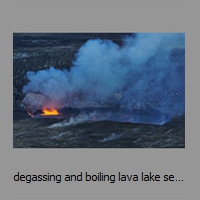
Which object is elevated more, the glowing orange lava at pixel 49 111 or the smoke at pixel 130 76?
the smoke at pixel 130 76

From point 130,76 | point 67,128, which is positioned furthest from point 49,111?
point 130,76

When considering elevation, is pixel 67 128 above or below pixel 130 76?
below

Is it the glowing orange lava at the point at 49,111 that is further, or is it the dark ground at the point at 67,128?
the glowing orange lava at the point at 49,111

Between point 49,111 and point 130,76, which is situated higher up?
point 130,76

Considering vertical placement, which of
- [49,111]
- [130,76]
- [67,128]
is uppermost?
[130,76]

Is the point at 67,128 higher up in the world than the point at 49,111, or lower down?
lower down

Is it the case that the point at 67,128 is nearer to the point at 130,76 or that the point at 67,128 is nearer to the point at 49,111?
the point at 49,111
